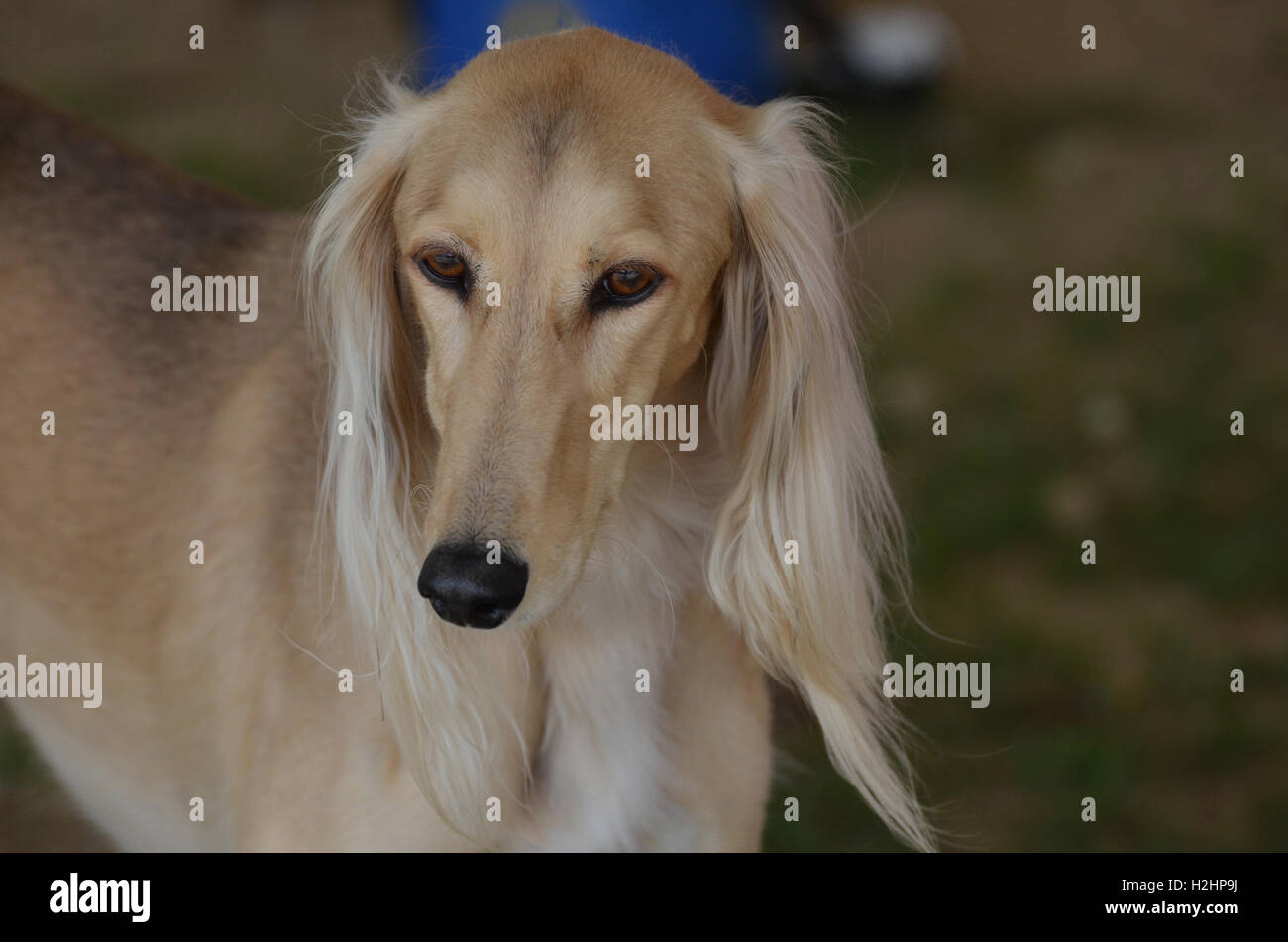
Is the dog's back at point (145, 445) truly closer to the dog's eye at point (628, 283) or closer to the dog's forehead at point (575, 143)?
the dog's forehead at point (575, 143)

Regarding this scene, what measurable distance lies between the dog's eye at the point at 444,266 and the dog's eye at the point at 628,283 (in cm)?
21

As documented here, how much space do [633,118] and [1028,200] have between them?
4.67 m

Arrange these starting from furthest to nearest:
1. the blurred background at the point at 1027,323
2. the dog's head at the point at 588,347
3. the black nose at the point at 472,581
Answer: the blurred background at the point at 1027,323, the dog's head at the point at 588,347, the black nose at the point at 472,581

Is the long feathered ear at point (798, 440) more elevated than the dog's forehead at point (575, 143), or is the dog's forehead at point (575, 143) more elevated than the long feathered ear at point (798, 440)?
the dog's forehead at point (575, 143)

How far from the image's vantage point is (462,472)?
2092 mm

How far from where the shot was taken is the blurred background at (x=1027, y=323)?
4262mm

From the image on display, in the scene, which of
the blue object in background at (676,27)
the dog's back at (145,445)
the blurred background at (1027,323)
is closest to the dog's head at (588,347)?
the blurred background at (1027,323)

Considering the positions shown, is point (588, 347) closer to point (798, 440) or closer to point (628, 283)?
point (628, 283)

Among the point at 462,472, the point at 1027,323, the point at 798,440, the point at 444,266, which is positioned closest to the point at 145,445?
the point at 444,266

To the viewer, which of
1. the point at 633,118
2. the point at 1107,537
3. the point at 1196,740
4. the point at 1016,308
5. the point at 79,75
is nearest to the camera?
the point at 633,118

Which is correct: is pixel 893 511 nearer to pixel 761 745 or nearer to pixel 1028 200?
pixel 761 745

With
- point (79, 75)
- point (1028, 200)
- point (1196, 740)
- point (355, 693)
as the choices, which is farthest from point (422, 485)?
point (79, 75)

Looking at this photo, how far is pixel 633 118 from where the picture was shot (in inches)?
90.4

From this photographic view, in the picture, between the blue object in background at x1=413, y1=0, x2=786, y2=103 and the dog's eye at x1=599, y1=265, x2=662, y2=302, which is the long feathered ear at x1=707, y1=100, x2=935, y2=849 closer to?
the dog's eye at x1=599, y1=265, x2=662, y2=302
